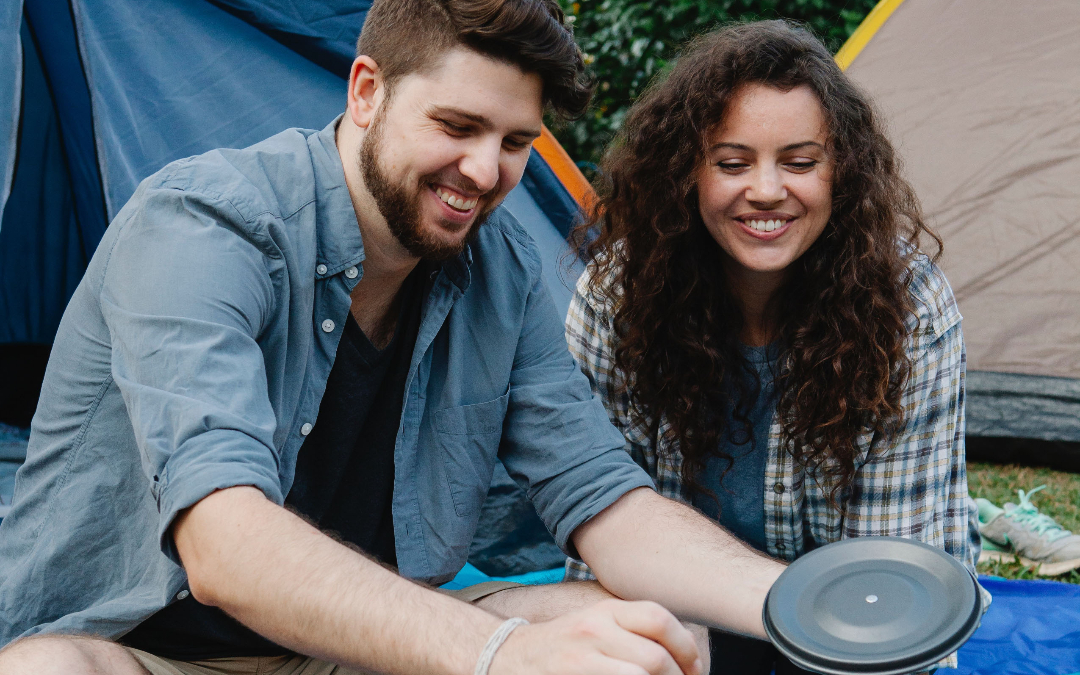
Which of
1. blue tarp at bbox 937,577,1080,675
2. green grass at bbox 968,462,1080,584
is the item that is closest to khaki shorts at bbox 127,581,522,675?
blue tarp at bbox 937,577,1080,675

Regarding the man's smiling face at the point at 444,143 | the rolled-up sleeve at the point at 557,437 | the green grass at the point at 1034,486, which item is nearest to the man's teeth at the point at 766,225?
the rolled-up sleeve at the point at 557,437

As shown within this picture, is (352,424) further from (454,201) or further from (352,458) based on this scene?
(454,201)

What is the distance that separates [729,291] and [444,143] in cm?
80

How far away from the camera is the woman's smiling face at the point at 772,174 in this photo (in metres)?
1.99

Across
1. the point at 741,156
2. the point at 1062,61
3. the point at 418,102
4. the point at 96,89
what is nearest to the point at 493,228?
the point at 418,102

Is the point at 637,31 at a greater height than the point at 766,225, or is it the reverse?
the point at 766,225

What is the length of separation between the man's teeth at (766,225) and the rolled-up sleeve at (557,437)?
431 mm

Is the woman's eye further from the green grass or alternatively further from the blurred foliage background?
the blurred foliage background

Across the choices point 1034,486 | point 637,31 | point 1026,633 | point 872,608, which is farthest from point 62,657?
point 637,31

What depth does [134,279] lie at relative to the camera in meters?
1.42

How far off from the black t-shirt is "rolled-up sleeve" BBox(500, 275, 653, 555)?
8.7 inches

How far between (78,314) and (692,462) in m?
1.21

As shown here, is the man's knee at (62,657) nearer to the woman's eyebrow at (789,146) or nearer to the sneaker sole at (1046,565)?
the woman's eyebrow at (789,146)

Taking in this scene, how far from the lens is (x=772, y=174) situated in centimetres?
199
